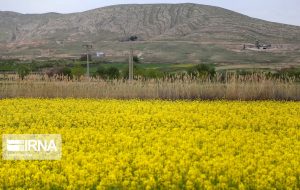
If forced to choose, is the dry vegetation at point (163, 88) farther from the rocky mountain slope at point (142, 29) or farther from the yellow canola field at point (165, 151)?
the rocky mountain slope at point (142, 29)

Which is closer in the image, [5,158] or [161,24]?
[5,158]

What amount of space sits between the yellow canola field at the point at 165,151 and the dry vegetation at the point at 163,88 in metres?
4.72

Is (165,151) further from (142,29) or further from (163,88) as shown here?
(142,29)

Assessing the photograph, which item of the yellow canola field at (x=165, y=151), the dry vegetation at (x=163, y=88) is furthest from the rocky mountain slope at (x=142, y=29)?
the yellow canola field at (x=165, y=151)

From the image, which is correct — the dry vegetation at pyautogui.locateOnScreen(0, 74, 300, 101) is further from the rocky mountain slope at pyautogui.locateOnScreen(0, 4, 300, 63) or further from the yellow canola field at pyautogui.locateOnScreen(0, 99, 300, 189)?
the rocky mountain slope at pyautogui.locateOnScreen(0, 4, 300, 63)

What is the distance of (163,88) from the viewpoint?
886 inches

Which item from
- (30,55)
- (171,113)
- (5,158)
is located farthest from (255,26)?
(5,158)

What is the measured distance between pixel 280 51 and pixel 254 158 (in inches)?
3354

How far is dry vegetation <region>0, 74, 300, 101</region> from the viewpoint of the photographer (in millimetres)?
21469

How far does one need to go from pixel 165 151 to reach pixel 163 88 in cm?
1282

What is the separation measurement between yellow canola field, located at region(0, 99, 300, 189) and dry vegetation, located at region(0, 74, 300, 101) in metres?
4.72

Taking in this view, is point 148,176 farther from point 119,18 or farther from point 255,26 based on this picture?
point 119,18

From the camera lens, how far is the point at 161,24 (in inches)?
5167

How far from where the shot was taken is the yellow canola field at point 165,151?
7914mm
